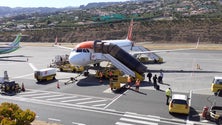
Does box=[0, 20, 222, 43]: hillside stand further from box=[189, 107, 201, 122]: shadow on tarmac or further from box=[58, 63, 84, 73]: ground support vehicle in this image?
box=[189, 107, 201, 122]: shadow on tarmac

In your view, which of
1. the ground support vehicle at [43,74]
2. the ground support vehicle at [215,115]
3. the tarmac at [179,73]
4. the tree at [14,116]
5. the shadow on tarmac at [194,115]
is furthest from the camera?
the ground support vehicle at [43,74]

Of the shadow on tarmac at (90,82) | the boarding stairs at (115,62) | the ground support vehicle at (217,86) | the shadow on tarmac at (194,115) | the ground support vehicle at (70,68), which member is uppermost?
the boarding stairs at (115,62)

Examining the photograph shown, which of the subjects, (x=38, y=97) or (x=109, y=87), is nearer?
(x=38, y=97)

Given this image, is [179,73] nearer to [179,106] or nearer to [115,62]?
[115,62]

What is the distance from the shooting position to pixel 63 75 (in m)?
45.5

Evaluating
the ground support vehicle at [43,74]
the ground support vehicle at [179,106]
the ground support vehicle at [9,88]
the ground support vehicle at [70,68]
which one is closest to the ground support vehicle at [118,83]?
the ground support vehicle at [70,68]

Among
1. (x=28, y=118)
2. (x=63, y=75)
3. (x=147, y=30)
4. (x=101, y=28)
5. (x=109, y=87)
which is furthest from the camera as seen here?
(x=101, y=28)

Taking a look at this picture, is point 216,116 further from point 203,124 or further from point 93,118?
point 93,118

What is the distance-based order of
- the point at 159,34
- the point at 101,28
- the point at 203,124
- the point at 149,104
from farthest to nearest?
the point at 101,28, the point at 159,34, the point at 149,104, the point at 203,124

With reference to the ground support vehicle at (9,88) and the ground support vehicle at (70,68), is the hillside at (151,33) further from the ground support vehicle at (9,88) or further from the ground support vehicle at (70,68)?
the ground support vehicle at (9,88)

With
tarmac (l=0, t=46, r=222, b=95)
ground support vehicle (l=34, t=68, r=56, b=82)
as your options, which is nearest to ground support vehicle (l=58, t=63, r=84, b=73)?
tarmac (l=0, t=46, r=222, b=95)

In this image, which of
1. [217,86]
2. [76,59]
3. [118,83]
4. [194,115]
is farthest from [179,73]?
[194,115]

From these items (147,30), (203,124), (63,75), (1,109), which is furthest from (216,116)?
(147,30)

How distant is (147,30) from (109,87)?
8415cm
